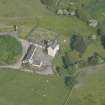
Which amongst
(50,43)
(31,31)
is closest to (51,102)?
(50,43)

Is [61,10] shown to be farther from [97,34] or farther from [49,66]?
[49,66]

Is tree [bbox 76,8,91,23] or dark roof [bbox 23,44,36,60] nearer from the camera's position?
dark roof [bbox 23,44,36,60]

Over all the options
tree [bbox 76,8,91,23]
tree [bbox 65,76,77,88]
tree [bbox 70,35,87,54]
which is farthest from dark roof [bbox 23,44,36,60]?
tree [bbox 76,8,91,23]

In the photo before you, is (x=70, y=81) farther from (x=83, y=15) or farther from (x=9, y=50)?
(x=83, y=15)

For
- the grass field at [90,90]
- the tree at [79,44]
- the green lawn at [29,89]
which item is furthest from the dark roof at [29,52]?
the grass field at [90,90]

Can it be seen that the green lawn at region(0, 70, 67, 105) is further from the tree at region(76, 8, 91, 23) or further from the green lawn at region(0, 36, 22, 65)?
the tree at region(76, 8, 91, 23)

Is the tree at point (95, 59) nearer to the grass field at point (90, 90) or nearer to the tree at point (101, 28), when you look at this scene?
the grass field at point (90, 90)
